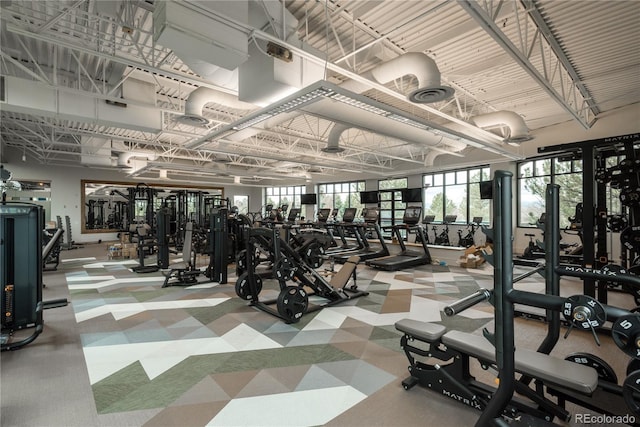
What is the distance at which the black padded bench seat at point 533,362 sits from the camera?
5.83ft

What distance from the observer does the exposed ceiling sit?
3820 mm

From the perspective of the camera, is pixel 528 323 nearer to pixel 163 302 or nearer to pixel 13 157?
pixel 163 302

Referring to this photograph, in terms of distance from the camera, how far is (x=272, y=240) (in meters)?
4.48

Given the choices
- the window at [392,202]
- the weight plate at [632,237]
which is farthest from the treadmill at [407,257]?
the window at [392,202]

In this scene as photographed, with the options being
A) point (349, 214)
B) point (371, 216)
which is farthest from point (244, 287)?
point (349, 214)

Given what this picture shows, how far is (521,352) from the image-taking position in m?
2.17

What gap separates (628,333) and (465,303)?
70 cm

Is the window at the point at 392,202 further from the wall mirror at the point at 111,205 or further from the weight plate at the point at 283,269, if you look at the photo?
the weight plate at the point at 283,269

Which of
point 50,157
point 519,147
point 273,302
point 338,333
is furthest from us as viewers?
point 50,157

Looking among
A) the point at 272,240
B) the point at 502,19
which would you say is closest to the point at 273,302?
the point at 272,240

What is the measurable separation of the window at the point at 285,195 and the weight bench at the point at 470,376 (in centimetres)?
1818

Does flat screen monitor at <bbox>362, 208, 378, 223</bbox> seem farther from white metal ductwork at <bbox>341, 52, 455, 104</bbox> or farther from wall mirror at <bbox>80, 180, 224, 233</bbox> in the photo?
wall mirror at <bbox>80, 180, 224, 233</bbox>

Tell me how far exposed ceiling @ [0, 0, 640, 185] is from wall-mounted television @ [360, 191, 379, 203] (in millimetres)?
7022

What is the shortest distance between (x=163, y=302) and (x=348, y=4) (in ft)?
17.5
